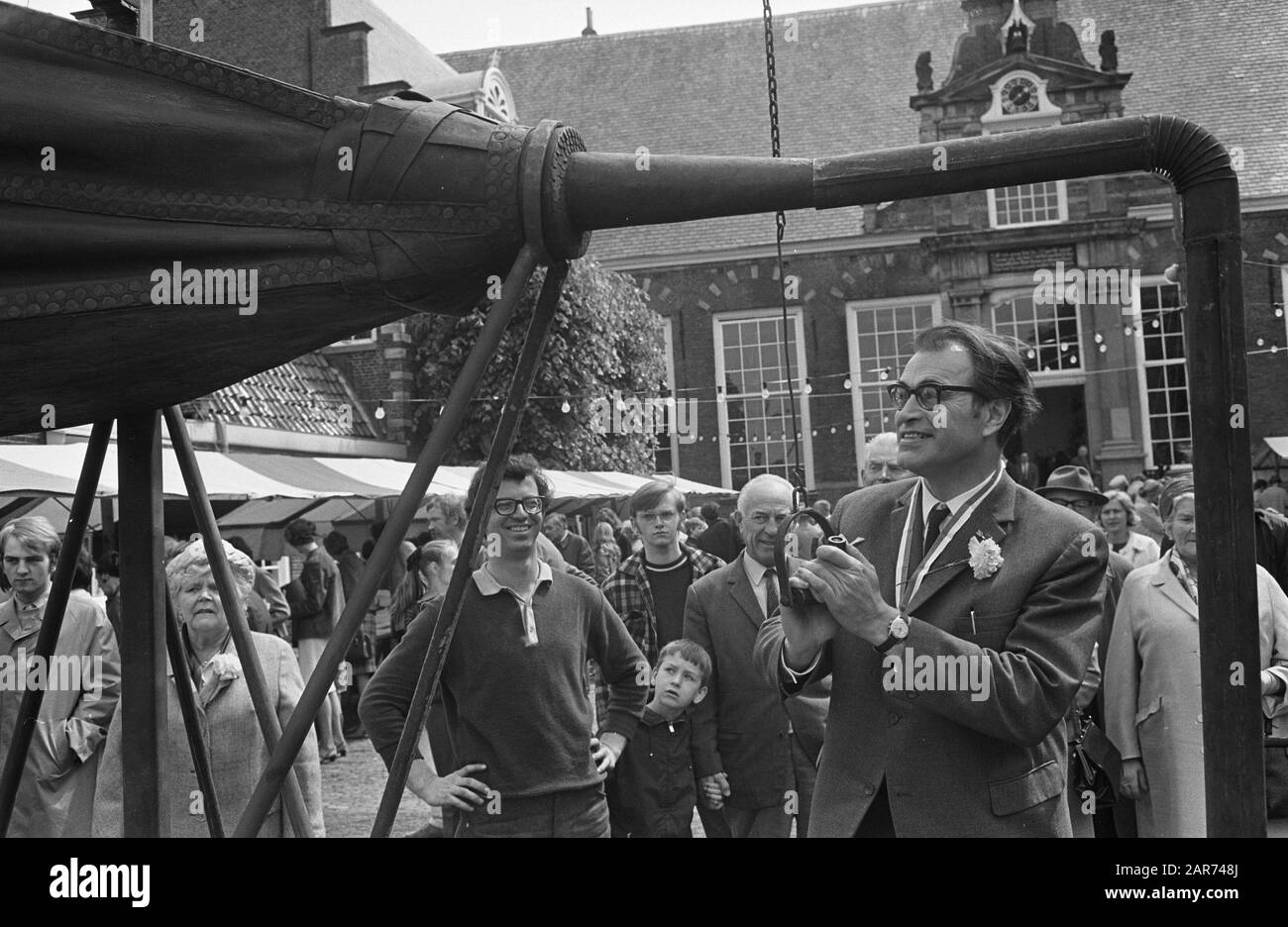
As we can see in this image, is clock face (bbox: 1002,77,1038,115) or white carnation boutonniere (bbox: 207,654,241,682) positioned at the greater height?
clock face (bbox: 1002,77,1038,115)

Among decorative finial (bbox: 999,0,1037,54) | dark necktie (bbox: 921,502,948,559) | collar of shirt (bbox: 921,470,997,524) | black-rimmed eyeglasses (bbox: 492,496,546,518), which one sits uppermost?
decorative finial (bbox: 999,0,1037,54)

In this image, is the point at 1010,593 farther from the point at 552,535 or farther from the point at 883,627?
the point at 552,535

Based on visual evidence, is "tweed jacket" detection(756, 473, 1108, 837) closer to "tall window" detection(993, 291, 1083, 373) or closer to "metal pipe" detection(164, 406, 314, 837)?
"metal pipe" detection(164, 406, 314, 837)

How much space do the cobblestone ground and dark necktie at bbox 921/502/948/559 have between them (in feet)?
15.4

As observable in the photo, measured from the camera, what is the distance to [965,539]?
2.35 m

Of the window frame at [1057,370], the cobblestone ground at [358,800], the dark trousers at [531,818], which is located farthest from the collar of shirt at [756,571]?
the window frame at [1057,370]

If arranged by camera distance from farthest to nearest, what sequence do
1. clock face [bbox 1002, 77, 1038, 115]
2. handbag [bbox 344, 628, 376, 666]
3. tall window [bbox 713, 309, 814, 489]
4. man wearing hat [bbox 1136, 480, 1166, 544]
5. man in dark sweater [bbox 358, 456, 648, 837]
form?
tall window [bbox 713, 309, 814, 489]
clock face [bbox 1002, 77, 1038, 115]
handbag [bbox 344, 628, 376, 666]
man wearing hat [bbox 1136, 480, 1166, 544]
man in dark sweater [bbox 358, 456, 648, 837]

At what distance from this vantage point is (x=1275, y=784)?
4.27 metres

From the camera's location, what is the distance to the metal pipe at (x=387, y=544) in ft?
5.82

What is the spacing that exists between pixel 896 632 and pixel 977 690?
17 centimetres

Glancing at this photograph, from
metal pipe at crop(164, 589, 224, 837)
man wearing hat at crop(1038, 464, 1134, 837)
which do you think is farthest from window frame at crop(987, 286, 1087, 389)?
metal pipe at crop(164, 589, 224, 837)

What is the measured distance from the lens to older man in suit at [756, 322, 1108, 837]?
7.03 ft
